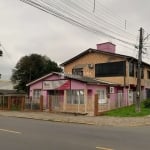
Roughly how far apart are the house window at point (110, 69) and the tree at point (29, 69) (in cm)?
1799

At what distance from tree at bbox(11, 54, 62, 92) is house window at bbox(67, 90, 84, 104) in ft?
74.0

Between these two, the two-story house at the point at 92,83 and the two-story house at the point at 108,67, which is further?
the two-story house at the point at 108,67

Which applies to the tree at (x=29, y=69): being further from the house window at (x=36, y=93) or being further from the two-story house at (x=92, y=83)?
the house window at (x=36, y=93)

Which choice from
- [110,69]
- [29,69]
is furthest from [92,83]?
[29,69]

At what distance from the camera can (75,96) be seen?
31141mm

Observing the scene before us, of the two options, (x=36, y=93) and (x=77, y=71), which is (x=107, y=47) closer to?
(x=77, y=71)

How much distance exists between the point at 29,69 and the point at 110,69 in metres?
20.3

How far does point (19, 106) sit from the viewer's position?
33250 mm

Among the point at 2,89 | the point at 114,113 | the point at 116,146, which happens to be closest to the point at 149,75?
the point at 114,113

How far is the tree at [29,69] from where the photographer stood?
5406 centimetres

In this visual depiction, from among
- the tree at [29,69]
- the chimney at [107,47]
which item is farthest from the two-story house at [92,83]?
the tree at [29,69]

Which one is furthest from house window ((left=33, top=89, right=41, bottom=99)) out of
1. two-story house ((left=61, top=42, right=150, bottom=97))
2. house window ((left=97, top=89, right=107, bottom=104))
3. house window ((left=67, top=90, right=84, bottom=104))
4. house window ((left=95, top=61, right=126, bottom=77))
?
house window ((left=95, top=61, right=126, bottom=77))

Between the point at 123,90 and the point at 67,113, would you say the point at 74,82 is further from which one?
the point at 123,90

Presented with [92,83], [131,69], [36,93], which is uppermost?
[131,69]
